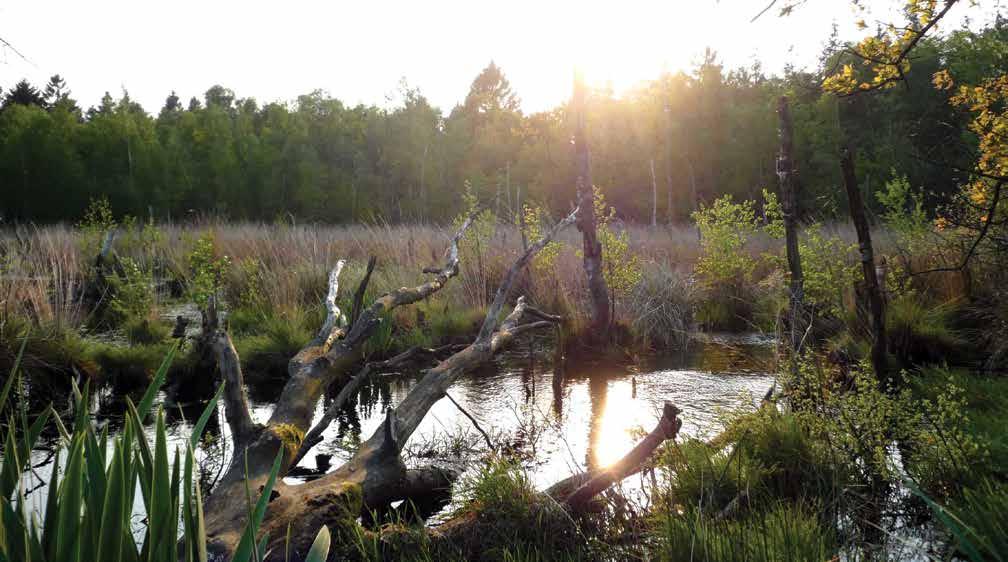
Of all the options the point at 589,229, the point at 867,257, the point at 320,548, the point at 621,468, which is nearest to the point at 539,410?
the point at 621,468

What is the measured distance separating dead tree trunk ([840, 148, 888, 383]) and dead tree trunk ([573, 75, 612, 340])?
2.94 meters

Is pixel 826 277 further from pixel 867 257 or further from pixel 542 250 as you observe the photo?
pixel 542 250

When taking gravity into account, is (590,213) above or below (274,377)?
above

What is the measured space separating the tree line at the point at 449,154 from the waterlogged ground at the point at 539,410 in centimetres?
2069

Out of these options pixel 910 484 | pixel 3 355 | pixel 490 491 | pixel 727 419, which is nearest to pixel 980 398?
pixel 727 419

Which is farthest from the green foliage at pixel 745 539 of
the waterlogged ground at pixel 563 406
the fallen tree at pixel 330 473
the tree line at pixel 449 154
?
the tree line at pixel 449 154

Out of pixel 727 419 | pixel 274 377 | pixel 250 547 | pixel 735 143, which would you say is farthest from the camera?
pixel 735 143

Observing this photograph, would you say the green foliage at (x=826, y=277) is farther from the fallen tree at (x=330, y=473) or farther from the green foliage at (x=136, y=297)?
the green foliage at (x=136, y=297)

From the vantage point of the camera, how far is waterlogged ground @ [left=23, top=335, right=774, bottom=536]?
415 cm

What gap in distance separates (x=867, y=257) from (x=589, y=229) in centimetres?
340

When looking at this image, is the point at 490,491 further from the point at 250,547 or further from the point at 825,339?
the point at 825,339

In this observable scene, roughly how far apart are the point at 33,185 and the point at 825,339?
44.0 m

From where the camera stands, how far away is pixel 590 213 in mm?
7910

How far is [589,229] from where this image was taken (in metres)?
7.86
